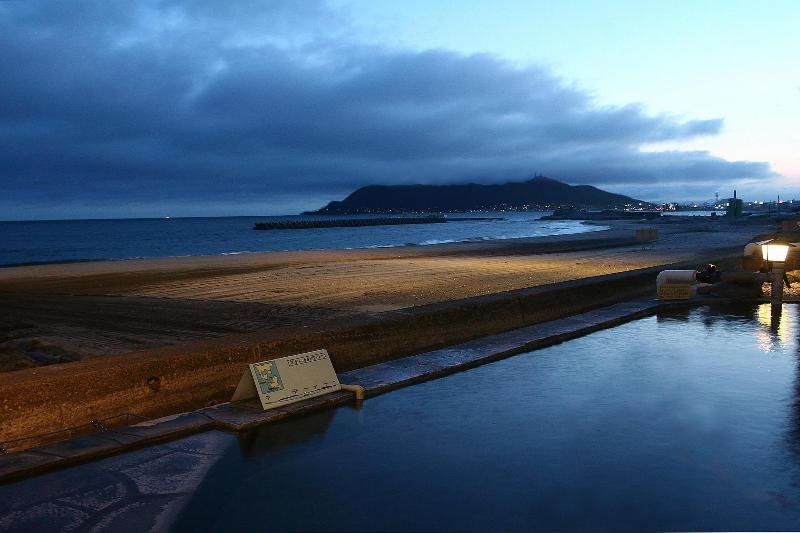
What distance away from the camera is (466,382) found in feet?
22.4

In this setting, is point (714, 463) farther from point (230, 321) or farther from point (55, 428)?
point (230, 321)

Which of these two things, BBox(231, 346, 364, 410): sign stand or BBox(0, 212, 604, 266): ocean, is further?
BBox(0, 212, 604, 266): ocean

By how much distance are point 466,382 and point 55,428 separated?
12.6 feet

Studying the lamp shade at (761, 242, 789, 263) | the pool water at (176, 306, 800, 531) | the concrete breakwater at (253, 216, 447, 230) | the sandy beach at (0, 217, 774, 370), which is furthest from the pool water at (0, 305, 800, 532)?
the concrete breakwater at (253, 216, 447, 230)

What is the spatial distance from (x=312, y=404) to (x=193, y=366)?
1.18m

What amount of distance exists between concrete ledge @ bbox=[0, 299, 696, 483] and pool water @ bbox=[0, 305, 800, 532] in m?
0.14

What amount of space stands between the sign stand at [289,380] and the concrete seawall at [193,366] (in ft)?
1.10

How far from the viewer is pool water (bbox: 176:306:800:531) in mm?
3861

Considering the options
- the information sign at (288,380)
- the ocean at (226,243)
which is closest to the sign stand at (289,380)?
the information sign at (288,380)

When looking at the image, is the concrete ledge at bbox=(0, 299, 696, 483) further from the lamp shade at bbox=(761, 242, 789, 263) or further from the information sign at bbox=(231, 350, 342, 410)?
the lamp shade at bbox=(761, 242, 789, 263)

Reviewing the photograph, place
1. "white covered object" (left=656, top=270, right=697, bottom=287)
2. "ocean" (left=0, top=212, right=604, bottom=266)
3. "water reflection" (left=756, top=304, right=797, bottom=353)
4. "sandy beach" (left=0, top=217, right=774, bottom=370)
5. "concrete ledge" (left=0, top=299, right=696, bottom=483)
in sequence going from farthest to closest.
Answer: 1. "ocean" (left=0, top=212, right=604, bottom=266)
2. "white covered object" (left=656, top=270, right=697, bottom=287)
3. "sandy beach" (left=0, top=217, right=774, bottom=370)
4. "water reflection" (left=756, top=304, right=797, bottom=353)
5. "concrete ledge" (left=0, top=299, right=696, bottom=483)

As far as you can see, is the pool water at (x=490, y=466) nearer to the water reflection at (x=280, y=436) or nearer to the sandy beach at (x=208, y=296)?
the water reflection at (x=280, y=436)

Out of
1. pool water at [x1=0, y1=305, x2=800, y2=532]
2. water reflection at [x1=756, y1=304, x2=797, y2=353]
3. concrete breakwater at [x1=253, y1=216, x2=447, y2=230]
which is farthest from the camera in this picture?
concrete breakwater at [x1=253, y1=216, x2=447, y2=230]

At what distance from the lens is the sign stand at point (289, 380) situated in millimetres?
5879
